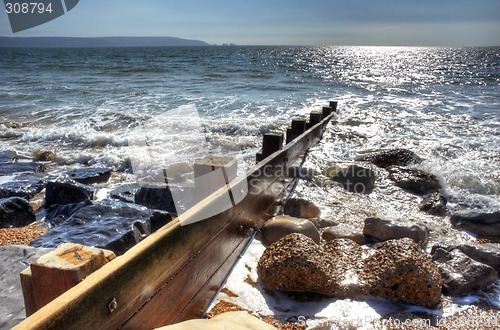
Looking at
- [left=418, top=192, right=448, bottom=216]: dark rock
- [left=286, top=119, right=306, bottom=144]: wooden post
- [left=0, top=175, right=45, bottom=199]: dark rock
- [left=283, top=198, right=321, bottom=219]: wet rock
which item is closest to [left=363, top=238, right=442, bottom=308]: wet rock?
[left=283, top=198, right=321, bottom=219]: wet rock

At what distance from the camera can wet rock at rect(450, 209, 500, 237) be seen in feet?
16.1

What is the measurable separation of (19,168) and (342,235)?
23.7 feet

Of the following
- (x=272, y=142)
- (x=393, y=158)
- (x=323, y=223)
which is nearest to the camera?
(x=323, y=223)

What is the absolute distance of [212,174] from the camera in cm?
368

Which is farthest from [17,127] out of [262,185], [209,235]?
[209,235]

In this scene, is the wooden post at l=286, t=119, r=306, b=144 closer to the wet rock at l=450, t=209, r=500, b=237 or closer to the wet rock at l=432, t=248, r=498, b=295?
the wet rock at l=450, t=209, r=500, b=237

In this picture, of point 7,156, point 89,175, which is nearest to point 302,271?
point 89,175

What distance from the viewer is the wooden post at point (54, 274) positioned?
1585 mm

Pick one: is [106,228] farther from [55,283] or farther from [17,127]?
[17,127]

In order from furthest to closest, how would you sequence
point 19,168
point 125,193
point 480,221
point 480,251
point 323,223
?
1. point 19,168
2. point 125,193
3. point 480,221
4. point 323,223
5. point 480,251

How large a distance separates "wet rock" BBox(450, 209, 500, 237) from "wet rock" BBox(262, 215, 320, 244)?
2.58m

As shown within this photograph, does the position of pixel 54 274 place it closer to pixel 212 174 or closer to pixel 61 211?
pixel 212 174

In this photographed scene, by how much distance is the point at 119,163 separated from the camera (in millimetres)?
8172

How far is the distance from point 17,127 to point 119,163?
6.79m
